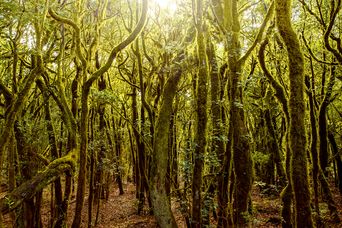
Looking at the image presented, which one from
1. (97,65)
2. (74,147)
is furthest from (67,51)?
(74,147)

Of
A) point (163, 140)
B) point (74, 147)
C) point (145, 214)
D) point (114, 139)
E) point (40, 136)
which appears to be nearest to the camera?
point (163, 140)

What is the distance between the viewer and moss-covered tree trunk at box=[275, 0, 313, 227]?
18.4 feet

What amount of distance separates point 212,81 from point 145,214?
1040 cm

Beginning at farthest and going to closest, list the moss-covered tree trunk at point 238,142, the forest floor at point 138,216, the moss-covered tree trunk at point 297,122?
the forest floor at point 138,216, the moss-covered tree trunk at point 238,142, the moss-covered tree trunk at point 297,122

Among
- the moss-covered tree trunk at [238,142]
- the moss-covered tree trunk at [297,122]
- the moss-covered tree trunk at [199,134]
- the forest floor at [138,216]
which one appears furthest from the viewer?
the forest floor at [138,216]

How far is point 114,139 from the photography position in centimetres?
2739

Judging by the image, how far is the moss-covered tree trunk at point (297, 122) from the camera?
18.4 feet

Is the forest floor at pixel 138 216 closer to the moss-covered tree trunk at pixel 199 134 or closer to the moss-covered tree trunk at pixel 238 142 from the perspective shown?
the moss-covered tree trunk at pixel 238 142

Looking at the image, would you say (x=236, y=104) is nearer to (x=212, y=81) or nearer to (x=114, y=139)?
(x=212, y=81)

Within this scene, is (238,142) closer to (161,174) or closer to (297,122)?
(161,174)

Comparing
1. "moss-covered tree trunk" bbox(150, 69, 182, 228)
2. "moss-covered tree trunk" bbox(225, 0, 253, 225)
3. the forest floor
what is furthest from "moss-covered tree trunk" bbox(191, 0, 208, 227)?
the forest floor

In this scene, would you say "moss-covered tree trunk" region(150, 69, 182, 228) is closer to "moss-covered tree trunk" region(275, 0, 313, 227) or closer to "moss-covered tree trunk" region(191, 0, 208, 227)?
"moss-covered tree trunk" region(191, 0, 208, 227)

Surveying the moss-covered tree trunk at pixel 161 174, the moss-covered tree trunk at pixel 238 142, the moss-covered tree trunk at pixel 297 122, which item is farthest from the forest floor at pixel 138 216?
the moss-covered tree trunk at pixel 297 122

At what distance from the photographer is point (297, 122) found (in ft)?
19.1
